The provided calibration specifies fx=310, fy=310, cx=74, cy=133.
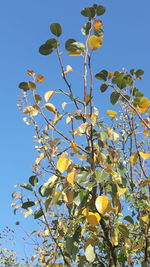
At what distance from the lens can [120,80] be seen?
1498mm

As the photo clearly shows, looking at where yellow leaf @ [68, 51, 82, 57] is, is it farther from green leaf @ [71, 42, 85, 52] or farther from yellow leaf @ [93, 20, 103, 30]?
yellow leaf @ [93, 20, 103, 30]

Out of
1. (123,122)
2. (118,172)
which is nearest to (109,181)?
(118,172)

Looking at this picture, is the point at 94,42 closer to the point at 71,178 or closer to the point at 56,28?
the point at 56,28

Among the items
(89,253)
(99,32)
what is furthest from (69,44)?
(89,253)

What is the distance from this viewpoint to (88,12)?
1.46 metres

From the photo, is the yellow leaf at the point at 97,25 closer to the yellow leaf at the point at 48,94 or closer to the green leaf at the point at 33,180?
the yellow leaf at the point at 48,94

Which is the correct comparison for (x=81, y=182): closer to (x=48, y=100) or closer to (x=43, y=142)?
(x=48, y=100)

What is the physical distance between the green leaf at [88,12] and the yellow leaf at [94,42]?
0.16 m

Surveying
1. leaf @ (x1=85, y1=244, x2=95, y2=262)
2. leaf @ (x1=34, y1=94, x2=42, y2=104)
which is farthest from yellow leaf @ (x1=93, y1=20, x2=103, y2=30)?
leaf @ (x1=85, y1=244, x2=95, y2=262)

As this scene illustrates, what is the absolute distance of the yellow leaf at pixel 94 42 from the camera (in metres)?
1.36

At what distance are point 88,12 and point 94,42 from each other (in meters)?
0.19

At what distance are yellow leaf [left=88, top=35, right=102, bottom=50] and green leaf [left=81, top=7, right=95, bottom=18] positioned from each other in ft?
0.54

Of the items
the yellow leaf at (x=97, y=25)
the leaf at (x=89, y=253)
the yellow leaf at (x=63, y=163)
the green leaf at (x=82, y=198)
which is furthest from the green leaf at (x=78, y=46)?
the leaf at (x=89, y=253)

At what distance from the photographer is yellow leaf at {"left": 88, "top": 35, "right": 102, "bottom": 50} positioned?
4.48 ft
